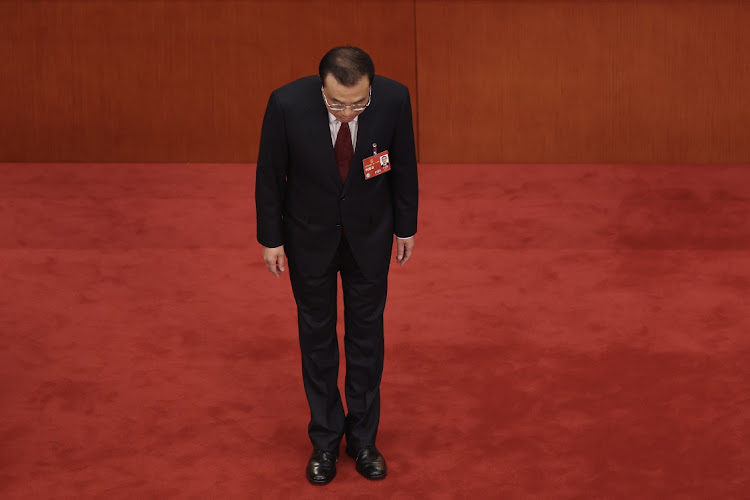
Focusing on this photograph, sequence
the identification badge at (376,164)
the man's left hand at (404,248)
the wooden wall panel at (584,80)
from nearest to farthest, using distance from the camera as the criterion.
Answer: the identification badge at (376,164) < the man's left hand at (404,248) < the wooden wall panel at (584,80)

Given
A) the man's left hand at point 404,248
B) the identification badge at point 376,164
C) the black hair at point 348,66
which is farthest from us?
the man's left hand at point 404,248

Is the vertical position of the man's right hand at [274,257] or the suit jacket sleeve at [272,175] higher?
the suit jacket sleeve at [272,175]

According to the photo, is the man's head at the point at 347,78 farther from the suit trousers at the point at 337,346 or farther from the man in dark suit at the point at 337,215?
the suit trousers at the point at 337,346

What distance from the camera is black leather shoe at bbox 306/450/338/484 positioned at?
1.48 metres

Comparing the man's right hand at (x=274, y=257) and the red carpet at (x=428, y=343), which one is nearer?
the man's right hand at (x=274, y=257)

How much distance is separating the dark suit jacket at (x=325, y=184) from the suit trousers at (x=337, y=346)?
0.03 meters

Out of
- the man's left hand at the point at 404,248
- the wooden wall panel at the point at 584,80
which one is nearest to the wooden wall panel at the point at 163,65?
the wooden wall panel at the point at 584,80

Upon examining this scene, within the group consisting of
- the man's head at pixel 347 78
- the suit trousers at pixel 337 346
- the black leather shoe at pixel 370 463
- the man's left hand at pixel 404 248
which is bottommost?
the black leather shoe at pixel 370 463

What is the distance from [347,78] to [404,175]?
212 mm

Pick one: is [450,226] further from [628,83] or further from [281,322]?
[628,83]

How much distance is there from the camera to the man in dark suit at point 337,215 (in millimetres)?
1342

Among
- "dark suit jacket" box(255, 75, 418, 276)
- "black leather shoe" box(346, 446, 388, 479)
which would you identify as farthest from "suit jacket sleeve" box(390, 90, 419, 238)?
"black leather shoe" box(346, 446, 388, 479)

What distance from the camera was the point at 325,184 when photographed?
1372mm

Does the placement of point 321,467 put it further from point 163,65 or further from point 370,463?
point 163,65
